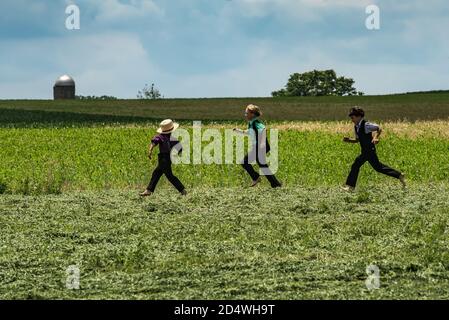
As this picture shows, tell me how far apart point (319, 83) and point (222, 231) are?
349 feet

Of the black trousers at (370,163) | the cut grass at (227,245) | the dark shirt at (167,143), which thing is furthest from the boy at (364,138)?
the dark shirt at (167,143)

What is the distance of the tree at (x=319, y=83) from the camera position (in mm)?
116812

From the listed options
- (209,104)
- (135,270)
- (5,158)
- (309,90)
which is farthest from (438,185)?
(309,90)

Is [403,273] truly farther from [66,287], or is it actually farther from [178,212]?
[178,212]

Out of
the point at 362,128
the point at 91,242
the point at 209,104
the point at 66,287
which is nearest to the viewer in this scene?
the point at 66,287

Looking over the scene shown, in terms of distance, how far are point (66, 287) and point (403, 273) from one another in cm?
369

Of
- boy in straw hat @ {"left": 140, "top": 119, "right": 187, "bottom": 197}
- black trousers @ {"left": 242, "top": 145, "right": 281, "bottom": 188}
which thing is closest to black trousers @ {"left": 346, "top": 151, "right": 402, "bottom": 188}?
black trousers @ {"left": 242, "top": 145, "right": 281, "bottom": 188}

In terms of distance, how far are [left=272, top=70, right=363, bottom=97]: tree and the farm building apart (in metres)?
28.8

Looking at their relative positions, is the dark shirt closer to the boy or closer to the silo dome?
the boy

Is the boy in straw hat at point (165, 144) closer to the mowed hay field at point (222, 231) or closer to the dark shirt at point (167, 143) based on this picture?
the dark shirt at point (167, 143)

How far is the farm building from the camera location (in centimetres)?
12219

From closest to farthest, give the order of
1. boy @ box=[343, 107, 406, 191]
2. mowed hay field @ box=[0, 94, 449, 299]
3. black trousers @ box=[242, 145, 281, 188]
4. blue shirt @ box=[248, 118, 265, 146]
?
mowed hay field @ box=[0, 94, 449, 299] → boy @ box=[343, 107, 406, 191] → blue shirt @ box=[248, 118, 265, 146] → black trousers @ box=[242, 145, 281, 188]

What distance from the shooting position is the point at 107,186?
66.6 feet
